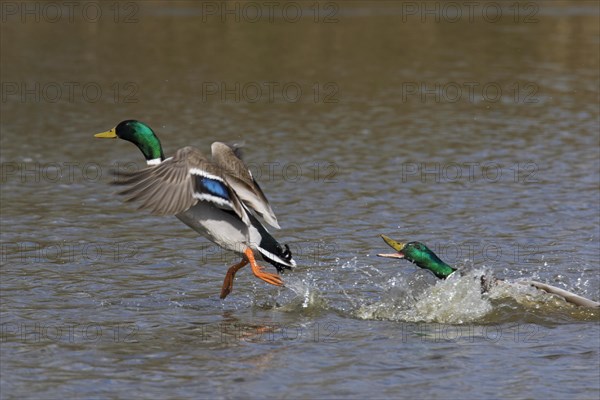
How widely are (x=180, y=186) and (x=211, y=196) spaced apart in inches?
9.6

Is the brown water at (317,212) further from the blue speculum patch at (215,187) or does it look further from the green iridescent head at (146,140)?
the green iridescent head at (146,140)

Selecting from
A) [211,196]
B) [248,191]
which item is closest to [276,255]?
[248,191]

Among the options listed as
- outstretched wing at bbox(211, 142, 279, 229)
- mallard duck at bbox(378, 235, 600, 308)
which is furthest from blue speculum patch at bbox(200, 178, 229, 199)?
mallard duck at bbox(378, 235, 600, 308)

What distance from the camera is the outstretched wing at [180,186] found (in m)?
8.30

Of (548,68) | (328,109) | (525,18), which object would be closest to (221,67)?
(328,109)

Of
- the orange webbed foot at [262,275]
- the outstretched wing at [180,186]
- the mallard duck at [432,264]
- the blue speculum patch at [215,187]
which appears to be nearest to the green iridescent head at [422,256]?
the mallard duck at [432,264]

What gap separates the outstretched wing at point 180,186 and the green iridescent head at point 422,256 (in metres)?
1.20

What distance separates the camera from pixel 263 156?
1448cm

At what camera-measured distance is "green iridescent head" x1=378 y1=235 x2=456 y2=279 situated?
8906 mm

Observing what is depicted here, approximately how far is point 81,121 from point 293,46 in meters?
6.94

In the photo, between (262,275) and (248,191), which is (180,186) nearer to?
(248,191)

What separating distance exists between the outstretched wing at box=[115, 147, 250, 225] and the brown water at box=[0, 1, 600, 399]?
3.00ft

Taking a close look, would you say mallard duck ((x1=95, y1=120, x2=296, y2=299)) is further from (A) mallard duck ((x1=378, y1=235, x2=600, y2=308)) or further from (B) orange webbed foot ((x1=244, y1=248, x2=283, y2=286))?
(A) mallard duck ((x1=378, y1=235, x2=600, y2=308))

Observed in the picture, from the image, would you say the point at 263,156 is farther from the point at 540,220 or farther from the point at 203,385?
the point at 203,385
